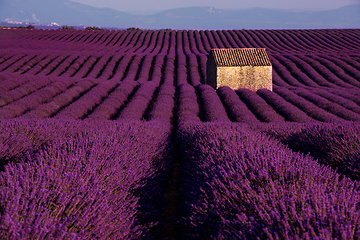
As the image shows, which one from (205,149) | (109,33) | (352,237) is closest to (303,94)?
(205,149)

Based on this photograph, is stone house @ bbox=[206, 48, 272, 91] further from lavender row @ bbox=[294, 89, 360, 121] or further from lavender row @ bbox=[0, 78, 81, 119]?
lavender row @ bbox=[0, 78, 81, 119]

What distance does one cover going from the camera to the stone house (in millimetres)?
19375

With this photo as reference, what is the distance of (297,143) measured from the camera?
6199 mm

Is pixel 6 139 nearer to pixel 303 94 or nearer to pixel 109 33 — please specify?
pixel 303 94

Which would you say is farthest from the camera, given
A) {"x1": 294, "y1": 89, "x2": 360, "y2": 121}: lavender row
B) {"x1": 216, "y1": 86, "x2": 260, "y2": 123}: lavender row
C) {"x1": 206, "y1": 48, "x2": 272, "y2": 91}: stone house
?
{"x1": 206, "y1": 48, "x2": 272, "y2": 91}: stone house

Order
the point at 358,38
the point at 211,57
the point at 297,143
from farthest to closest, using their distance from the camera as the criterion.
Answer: the point at 358,38 < the point at 211,57 < the point at 297,143

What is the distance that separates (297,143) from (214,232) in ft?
13.8

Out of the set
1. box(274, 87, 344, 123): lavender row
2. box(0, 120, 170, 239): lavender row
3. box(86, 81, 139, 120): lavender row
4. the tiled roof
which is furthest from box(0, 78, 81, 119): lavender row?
box(274, 87, 344, 123): lavender row

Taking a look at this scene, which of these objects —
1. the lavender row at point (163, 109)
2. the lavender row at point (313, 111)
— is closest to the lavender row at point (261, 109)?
the lavender row at point (313, 111)

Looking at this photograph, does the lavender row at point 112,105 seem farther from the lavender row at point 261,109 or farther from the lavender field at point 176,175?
the lavender row at point 261,109

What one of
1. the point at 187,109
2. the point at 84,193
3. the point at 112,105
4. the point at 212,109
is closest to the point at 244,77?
the point at 212,109

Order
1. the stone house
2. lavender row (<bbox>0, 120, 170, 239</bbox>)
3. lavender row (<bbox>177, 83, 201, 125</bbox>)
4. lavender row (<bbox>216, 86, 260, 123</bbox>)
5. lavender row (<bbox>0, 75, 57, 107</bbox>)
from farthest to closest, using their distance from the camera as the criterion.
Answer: the stone house
lavender row (<bbox>0, 75, 57, 107</bbox>)
lavender row (<bbox>216, 86, 260, 123</bbox>)
lavender row (<bbox>177, 83, 201, 125</bbox>)
lavender row (<bbox>0, 120, 170, 239</bbox>)

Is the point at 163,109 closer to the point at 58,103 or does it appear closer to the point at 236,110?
the point at 236,110

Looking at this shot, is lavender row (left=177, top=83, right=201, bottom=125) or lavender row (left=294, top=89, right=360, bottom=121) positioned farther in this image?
lavender row (left=294, top=89, right=360, bottom=121)
